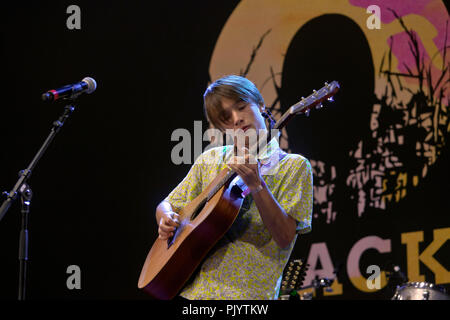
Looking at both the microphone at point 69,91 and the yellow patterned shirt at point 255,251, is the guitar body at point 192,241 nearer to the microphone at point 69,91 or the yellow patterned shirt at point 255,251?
the yellow patterned shirt at point 255,251

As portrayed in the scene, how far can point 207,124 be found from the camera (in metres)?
4.10

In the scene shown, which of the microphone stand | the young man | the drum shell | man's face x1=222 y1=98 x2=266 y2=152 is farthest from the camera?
the drum shell

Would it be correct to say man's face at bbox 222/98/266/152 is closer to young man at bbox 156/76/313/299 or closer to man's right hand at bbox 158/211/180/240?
young man at bbox 156/76/313/299

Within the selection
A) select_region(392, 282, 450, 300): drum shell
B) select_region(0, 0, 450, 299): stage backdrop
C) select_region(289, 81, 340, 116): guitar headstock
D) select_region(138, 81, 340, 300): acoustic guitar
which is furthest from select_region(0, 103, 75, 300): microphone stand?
select_region(392, 282, 450, 300): drum shell

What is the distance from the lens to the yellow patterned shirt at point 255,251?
5.89ft

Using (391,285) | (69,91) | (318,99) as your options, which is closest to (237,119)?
(318,99)

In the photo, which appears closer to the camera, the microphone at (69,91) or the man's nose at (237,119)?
the man's nose at (237,119)

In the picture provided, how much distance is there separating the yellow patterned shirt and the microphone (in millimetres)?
1150

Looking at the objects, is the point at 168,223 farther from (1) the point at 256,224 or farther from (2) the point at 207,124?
(2) the point at 207,124

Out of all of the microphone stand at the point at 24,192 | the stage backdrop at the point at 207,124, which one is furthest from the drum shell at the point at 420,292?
the microphone stand at the point at 24,192

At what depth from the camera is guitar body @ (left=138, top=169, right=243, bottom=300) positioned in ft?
6.06

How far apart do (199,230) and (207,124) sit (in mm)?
2280
